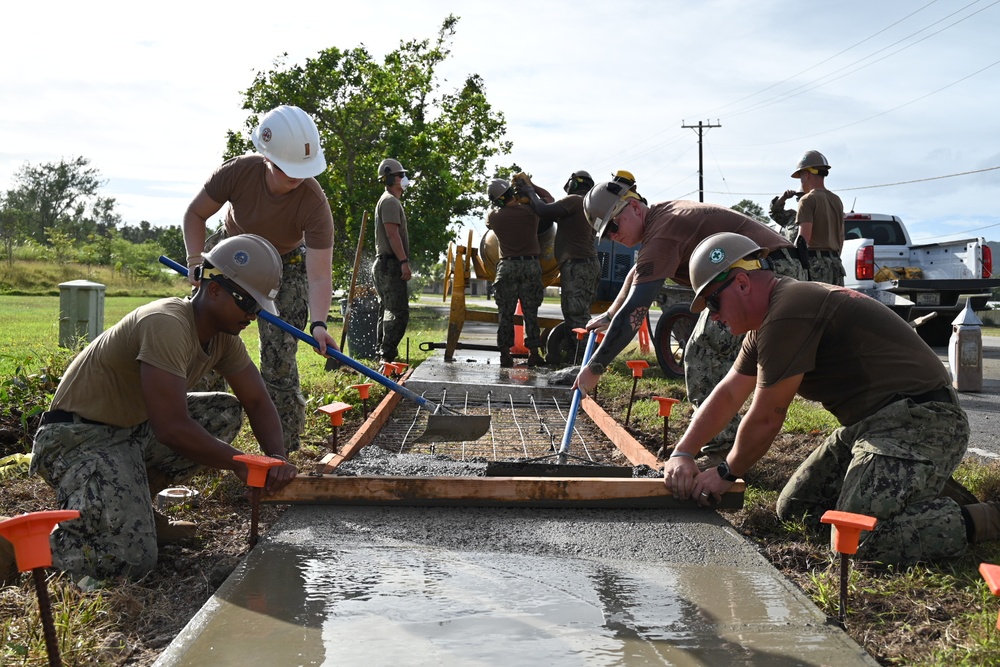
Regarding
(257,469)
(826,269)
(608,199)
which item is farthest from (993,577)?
(826,269)

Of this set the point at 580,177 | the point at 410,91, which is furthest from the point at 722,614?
the point at 410,91

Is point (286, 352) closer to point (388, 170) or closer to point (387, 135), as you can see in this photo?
point (388, 170)

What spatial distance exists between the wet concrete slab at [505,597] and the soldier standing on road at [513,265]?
17.1 feet

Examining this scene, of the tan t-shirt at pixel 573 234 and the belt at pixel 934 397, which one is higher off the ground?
the tan t-shirt at pixel 573 234

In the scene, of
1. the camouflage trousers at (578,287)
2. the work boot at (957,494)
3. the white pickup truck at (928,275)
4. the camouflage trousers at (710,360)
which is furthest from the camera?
the white pickup truck at (928,275)

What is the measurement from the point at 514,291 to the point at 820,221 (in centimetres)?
345

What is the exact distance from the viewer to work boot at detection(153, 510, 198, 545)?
302 cm

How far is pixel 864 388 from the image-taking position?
303 centimetres

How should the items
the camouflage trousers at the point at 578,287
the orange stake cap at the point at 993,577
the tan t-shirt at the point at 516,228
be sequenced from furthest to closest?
the tan t-shirt at the point at 516,228, the camouflage trousers at the point at 578,287, the orange stake cap at the point at 993,577

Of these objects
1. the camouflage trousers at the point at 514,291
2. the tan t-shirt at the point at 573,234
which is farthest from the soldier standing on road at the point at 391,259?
the tan t-shirt at the point at 573,234

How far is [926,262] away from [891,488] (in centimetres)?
1020

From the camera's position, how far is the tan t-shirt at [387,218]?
777cm

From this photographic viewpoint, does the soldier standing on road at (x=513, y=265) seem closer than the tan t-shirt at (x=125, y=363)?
No

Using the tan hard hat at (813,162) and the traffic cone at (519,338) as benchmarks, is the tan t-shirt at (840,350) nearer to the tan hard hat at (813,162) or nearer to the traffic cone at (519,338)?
the tan hard hat at (813,162)
